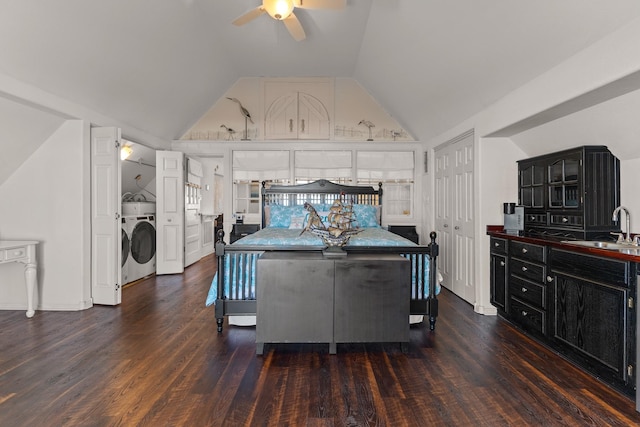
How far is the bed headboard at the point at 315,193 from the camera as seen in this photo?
5.33m

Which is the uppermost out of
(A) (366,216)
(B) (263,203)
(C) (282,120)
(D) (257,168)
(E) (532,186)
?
(C) (282,120)

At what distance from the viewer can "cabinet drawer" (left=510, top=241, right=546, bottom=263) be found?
2.77 m

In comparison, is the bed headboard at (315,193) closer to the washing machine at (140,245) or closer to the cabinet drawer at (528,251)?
the washing machine at (140,245)

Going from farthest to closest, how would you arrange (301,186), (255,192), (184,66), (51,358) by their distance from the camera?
(255,192) < (301,186) < (184,66) < (51,358)

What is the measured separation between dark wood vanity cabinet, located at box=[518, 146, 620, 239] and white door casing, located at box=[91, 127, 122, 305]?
4468mm

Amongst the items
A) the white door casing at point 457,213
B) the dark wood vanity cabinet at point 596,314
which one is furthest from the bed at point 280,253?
the white door casing at point 457,213

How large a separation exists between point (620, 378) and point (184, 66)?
16.7ft

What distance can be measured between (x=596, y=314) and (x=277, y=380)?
215 cm

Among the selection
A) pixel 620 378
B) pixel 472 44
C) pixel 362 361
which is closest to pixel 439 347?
pixel 362 361

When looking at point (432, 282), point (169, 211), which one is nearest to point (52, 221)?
point (169, 211)

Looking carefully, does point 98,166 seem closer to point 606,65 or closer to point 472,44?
point 472,44

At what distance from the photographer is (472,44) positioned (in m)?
2.86

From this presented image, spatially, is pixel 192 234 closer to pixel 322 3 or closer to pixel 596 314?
pixel 322 3

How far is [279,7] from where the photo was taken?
9.30 ft
